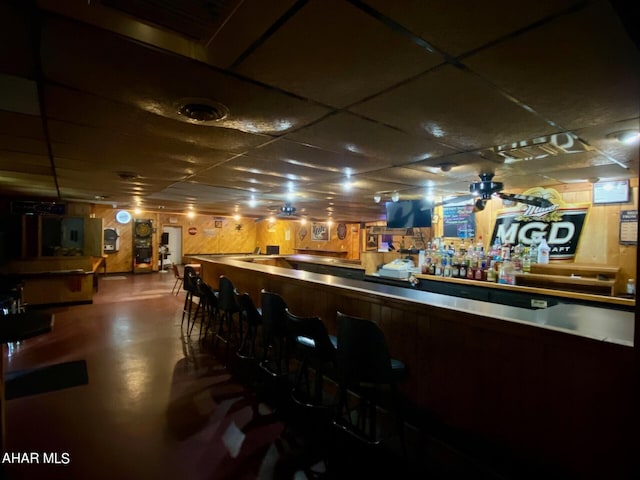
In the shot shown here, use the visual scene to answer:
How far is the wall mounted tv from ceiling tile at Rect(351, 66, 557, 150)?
270 cm

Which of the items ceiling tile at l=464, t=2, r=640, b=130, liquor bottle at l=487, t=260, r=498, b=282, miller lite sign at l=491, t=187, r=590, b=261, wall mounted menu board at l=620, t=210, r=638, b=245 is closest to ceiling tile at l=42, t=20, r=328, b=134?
ceiling tile at l=464, t=2, r=640, b=130

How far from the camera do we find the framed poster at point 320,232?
15.0 metres

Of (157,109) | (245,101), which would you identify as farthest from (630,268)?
(157,109)

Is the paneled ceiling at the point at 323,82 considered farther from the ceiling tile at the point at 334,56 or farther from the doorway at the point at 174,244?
the doorway at the point at 174,244

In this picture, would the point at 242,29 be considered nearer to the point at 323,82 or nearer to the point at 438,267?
the point at 323,82

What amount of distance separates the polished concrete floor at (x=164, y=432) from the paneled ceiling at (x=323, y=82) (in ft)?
6.87

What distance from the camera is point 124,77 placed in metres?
1.53

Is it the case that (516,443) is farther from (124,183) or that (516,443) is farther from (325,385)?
(124,183)

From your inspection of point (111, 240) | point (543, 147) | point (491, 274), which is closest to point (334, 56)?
point (543, 147)

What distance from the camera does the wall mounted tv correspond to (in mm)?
5129

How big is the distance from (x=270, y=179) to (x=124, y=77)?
273 centimetres

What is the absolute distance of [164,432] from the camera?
92.9 inches

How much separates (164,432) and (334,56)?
265cm

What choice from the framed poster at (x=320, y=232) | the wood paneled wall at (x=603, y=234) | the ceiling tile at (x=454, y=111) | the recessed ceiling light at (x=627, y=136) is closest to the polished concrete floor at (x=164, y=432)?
the ceiling tile at (x=454, y=111)
